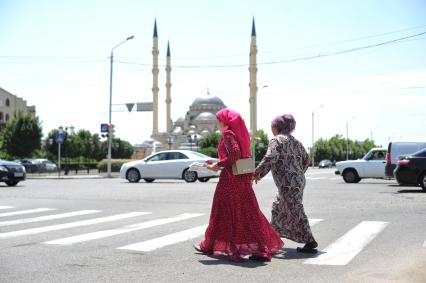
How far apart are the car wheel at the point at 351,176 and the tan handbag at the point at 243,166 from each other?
18.2 m

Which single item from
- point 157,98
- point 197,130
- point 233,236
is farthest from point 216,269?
point 197,130

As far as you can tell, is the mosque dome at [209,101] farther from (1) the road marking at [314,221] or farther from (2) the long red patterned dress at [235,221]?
(2) the long red patterned dress at [235,221]

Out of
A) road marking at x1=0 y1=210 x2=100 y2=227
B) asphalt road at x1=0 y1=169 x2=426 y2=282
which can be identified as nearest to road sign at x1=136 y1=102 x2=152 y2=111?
asphalt road at x1=0 y1=169 x2=426 y2=282

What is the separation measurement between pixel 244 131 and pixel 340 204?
7058mm

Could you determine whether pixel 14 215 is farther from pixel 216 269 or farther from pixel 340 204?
pixel 340 204

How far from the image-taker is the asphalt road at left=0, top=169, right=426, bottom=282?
5238 mm

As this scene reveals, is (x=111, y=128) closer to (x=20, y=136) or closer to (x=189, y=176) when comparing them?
(x=189, y=176)

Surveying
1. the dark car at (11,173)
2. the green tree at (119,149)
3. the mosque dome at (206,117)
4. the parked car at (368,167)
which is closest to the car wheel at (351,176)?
the parked car at (368,167)

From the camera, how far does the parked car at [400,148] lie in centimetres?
2014

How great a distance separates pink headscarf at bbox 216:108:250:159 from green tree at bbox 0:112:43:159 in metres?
58.0

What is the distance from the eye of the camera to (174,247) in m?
6.78

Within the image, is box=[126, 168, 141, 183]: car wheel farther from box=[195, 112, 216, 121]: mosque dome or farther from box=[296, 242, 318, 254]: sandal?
box=[195, 112, 216, 121]: mosque dome

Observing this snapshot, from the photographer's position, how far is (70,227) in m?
Result: 8.64

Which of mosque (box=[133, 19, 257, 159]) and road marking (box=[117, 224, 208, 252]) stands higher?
mosque (box=[133, 19, 257, 159])
